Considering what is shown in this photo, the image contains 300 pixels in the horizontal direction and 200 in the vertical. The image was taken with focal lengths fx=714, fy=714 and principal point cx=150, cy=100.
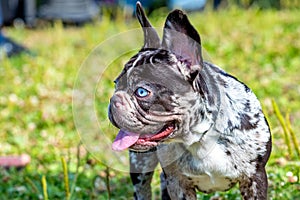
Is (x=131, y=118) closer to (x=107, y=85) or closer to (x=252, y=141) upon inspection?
(x=252, y=141)

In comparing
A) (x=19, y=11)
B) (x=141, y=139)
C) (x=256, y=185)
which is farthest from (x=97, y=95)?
(x=19, y=11)

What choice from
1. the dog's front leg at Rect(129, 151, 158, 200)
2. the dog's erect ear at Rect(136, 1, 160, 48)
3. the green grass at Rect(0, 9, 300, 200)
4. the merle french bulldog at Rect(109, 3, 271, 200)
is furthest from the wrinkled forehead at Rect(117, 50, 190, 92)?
the green grass at Rect(0, 9, 300, 200)

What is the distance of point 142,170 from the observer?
397cm

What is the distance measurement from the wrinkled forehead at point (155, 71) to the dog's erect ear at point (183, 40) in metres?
0.05

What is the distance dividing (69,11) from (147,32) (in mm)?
13524

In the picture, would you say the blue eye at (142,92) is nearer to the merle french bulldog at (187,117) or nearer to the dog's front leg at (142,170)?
the merle french bulldog at (187,117)

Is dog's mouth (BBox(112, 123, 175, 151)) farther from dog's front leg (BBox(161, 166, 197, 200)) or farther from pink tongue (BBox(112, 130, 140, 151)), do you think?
dog's front leg (BBox(161, 166, 197, 200))

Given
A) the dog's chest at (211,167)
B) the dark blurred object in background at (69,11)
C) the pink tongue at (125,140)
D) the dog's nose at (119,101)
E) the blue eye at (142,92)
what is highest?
the blue eye at (142,92)

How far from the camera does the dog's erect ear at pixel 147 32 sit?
318cm

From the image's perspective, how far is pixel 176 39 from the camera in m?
3.09

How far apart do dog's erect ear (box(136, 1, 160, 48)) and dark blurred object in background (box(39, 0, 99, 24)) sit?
13138 millimetres

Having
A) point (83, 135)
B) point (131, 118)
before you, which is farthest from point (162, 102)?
point (83, 135)

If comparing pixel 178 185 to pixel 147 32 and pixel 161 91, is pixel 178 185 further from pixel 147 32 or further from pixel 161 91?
pixel 147 32

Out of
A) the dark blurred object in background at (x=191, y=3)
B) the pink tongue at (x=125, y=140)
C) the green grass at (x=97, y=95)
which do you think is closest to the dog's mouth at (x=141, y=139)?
the pink tongue at (x=125, y=140)
